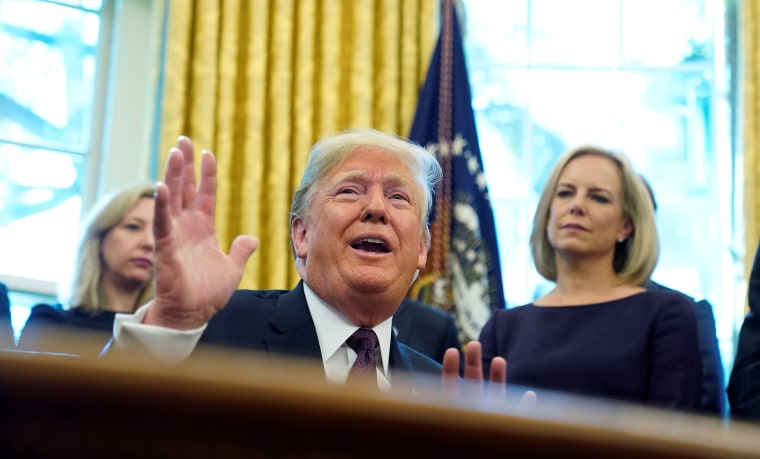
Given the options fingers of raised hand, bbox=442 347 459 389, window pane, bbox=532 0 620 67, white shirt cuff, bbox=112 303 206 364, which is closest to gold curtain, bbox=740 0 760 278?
window pane, bbox=532 0 620 67

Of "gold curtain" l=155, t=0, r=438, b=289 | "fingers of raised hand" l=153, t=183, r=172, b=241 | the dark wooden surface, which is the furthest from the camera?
"gold curtain" l=155, t=0, r=438, b=289

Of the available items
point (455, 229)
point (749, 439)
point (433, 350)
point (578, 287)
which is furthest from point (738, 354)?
point (455, 229)

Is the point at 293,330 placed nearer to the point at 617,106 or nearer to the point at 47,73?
the point at 47,73

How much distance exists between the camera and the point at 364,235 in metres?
2.62

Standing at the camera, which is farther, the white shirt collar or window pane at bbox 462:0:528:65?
window pane at bbox 462:0:528:65

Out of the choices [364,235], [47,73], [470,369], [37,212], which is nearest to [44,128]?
[47,73]

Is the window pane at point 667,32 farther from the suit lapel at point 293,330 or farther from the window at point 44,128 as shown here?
the suit lapel at point 293,330

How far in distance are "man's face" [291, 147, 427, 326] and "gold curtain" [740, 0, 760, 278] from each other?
322 centimetres

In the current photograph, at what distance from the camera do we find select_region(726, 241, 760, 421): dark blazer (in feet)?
8.83

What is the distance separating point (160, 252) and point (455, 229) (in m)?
3.65

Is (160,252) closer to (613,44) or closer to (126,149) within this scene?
(126,149)

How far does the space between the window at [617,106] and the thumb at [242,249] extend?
377cm

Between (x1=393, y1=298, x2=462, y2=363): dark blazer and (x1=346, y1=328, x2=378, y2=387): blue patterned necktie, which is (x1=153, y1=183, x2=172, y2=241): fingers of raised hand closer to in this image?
(x1=346, y1=328, x2=378, y2=387): blue patterned necktie

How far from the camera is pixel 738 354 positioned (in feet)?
9.22
